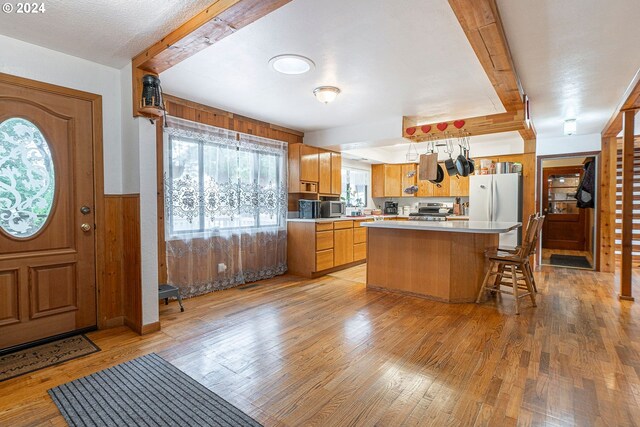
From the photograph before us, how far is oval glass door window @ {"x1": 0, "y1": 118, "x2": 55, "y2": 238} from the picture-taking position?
2467 millimetres

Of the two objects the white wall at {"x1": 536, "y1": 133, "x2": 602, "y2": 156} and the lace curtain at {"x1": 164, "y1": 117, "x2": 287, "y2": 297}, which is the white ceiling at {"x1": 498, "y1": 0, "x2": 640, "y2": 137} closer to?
the white wall at {"x1": 536, "y1": 133, "x2": 602, "y2": 156}

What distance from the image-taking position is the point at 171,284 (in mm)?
3705

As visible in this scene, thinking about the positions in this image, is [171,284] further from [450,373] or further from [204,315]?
[450,373]

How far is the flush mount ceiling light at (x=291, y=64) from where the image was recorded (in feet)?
8.87

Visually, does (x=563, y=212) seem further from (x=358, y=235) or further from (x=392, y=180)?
(x=358, y=235)

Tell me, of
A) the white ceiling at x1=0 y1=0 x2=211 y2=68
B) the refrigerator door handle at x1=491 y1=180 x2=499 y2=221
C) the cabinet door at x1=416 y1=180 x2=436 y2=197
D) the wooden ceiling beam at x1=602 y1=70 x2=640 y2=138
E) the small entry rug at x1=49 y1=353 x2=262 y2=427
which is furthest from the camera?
the cabinet door at x1=416 y1=180 x2=436 y2=197

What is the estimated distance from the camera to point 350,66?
2877 mm

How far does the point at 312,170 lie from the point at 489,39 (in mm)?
3460

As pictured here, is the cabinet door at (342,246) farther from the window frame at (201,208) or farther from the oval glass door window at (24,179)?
the oval glass door window at (24,179)

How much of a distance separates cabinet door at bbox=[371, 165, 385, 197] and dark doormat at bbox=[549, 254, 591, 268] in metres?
3.65

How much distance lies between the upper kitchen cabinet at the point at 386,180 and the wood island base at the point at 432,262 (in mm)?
3229

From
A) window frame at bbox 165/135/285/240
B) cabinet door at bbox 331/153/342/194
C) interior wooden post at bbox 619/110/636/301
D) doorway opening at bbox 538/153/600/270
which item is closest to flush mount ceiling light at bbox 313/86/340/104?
window frame at bbox 165/135/285/240

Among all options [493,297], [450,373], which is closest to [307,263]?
[493,297]

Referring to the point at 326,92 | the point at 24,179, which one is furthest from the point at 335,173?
the point at 24,179
